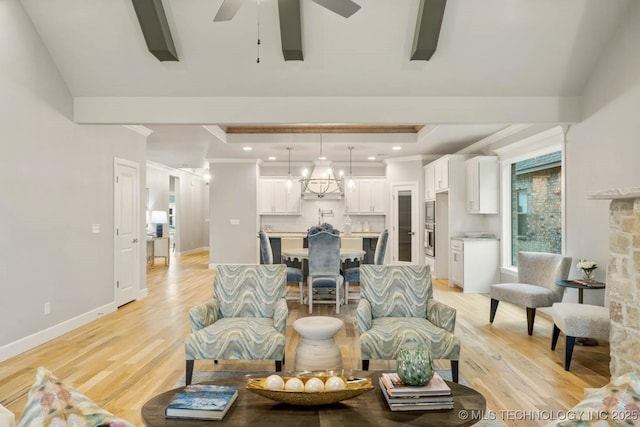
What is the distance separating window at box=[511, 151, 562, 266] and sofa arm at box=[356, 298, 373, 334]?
334 centimetres

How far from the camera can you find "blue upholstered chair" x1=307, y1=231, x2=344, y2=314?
207 inches

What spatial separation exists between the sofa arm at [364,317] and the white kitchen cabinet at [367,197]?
21.7ft

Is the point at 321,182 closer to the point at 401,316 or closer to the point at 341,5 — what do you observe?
the point at 401,316

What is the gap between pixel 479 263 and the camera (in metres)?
6.70

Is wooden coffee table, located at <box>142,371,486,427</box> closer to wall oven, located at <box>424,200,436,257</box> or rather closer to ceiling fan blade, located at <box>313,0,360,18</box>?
ceiling fan blade, located at <box>313,0,360,18</box>

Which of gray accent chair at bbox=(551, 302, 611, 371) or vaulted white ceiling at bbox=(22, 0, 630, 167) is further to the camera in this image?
vaulted white ceiling at bbox=(22, 0, 630, 167)

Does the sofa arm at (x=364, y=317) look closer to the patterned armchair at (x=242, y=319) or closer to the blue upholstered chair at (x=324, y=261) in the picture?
the patterned armchair at (x=242, y=319)

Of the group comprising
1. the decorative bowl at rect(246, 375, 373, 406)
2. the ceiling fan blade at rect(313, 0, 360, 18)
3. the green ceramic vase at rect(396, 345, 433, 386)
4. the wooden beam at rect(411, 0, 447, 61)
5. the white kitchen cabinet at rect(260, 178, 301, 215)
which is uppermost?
the wooden beam at rect(411, 0, 447, 61)

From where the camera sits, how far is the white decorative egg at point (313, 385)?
5.94 feet

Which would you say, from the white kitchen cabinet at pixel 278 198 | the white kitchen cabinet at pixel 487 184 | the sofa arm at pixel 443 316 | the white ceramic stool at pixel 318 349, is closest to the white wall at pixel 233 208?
the white kitchen cabinet at pixel 278 198

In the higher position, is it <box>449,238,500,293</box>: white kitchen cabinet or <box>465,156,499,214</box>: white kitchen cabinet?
<box>465,156,499,214</box>: white kitchen cabinet

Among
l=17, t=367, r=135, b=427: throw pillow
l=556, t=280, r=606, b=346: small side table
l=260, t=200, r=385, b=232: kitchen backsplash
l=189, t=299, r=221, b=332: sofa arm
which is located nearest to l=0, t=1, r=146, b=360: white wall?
l=189, t=299, r=221, b=332: sofa arm

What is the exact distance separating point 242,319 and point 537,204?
15.1 ft

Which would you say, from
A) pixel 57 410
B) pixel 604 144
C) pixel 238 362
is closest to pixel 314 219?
pixel 238 362
